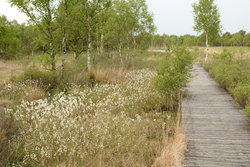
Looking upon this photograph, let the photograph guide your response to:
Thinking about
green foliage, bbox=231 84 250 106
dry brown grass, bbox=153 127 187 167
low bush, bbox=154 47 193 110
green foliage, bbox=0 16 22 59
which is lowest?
dry brown grass, bbox=153 127 187 167

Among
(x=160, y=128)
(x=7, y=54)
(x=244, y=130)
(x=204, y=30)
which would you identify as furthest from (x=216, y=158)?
(x=7, y=54)

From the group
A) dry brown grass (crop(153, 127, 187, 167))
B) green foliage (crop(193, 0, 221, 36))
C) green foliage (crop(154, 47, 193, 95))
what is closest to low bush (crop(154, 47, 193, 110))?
green foliage (crop(154, 47, 193, 95))

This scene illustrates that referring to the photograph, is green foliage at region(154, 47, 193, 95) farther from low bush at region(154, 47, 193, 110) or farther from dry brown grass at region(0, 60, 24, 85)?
Answer: dry brown grass at region(0, 60, 24, 85)

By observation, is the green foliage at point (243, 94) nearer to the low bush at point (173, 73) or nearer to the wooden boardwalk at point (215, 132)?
the wooden boardwalk at point (215, 132)

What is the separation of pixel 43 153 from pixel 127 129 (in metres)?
2.07

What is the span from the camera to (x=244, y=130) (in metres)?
5.23

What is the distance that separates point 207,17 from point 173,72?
1705 centimetres

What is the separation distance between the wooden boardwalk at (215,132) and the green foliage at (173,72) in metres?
0.72

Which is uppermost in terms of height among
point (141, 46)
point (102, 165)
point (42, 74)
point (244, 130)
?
point (141, 46)

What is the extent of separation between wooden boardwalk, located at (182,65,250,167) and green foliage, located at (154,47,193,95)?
722 mm

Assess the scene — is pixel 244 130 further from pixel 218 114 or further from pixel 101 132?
pixel 101 132

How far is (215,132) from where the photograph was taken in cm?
516

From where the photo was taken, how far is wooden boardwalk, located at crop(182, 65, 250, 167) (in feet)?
12.9

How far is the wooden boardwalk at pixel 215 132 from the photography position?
3.94 metres
